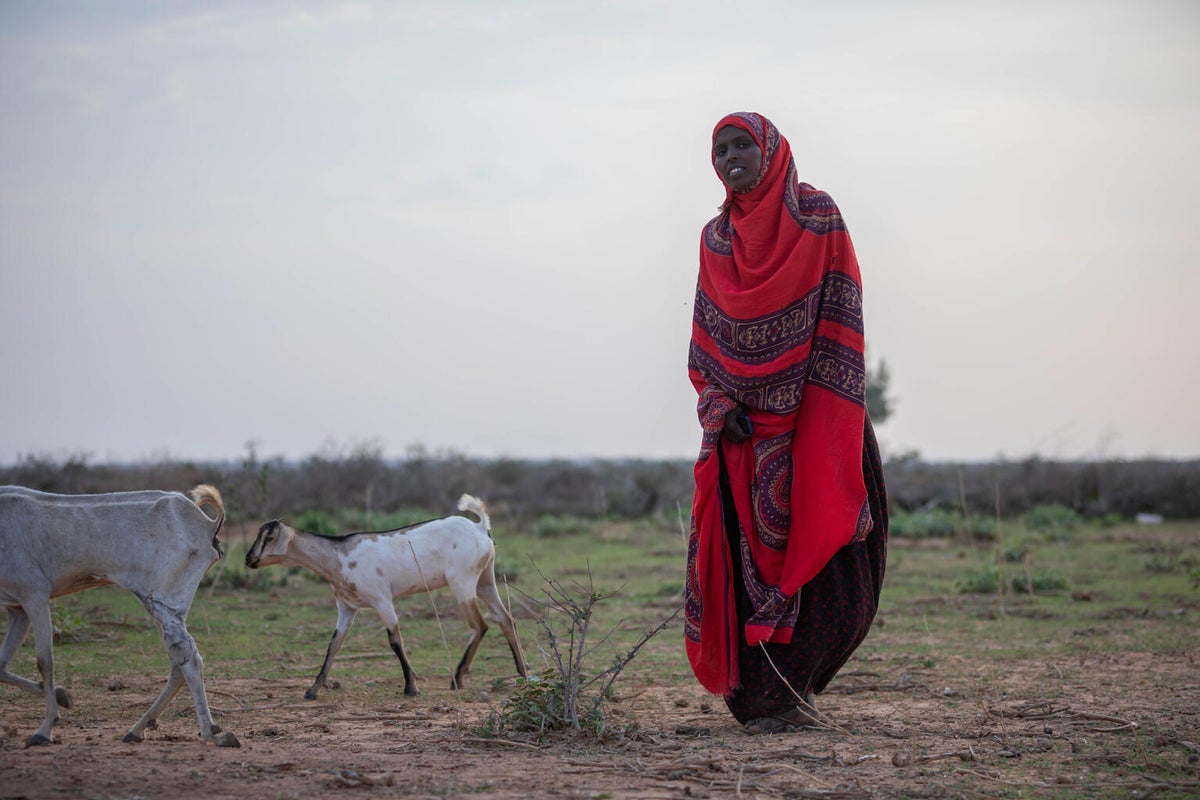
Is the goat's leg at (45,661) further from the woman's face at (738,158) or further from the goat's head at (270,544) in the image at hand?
the woman's face at (738,158)

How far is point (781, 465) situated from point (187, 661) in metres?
3.23

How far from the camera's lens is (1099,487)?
1011 inches

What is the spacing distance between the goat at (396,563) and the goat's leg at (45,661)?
2080 millimetres

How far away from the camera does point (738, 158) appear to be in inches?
232

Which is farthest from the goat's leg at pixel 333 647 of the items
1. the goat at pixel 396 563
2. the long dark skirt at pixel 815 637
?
the long dark skirt at pixel 815 637

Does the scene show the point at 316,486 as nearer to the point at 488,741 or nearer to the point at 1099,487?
the point at 1099,487

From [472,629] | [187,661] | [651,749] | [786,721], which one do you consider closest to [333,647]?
[472,629]

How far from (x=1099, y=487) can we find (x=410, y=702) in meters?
23.1

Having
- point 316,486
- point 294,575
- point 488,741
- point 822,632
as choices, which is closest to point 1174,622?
point 822,632

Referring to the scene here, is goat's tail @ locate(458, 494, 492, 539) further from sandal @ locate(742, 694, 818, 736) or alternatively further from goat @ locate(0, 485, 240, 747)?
sandal @ locate(742, 694, 818, 736)

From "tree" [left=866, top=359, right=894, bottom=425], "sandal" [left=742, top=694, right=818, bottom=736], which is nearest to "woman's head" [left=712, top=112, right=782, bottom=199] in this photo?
"sandal" [left=742, top=694, right=818, bottom=736]

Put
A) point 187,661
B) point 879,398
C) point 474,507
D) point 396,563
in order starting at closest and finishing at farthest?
point 187,661 < point 396,563 < point 474,507 < point 879,398

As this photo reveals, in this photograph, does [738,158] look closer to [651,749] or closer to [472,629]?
[651,749]

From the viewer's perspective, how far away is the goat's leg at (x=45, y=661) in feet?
16.8
